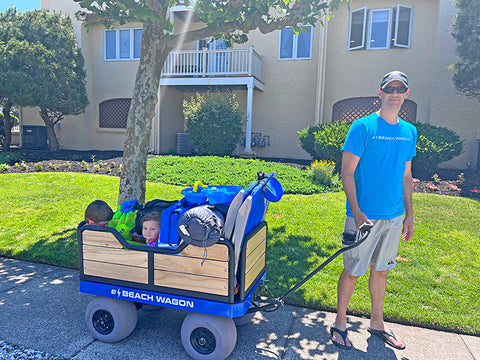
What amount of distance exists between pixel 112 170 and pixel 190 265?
29.1 ft

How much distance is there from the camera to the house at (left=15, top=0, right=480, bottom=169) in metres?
12.1

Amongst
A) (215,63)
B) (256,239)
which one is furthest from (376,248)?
(215,63)

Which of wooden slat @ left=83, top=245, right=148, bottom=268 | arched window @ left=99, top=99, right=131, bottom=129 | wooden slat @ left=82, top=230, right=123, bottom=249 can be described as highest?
arched window @ left=99, top=99, right=131, bottom=129

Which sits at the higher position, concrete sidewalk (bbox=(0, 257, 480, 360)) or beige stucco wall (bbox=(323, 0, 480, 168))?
beige stucco wall (bbox=(323, 0, 480, 168))

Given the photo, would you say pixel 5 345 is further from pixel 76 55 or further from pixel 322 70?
pixel 76 55

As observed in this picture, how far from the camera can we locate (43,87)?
43.0 feet

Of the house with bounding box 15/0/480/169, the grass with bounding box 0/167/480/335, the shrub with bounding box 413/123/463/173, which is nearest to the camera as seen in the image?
the grass with bounding box 0/167/480/335

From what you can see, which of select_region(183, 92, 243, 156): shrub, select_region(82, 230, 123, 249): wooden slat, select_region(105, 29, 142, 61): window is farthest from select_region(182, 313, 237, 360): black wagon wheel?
select_region(105, 29, 142, 61): window

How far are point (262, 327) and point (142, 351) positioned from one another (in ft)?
3.44

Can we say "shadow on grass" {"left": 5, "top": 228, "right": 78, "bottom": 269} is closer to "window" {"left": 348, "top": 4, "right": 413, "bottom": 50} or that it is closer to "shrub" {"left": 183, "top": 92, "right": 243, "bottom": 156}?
"shrub" {"left": 183, "top": 92, "right": 243, "bottom": 156}

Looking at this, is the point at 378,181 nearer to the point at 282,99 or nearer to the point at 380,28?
the point at 282,99

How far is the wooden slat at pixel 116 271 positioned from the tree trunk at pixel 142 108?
2.37m

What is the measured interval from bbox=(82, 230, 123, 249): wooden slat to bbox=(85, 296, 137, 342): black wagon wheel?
0.45 m

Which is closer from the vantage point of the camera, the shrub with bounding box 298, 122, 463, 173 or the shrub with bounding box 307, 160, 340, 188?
the shrub with bounding box 307, 160, 340, 188
